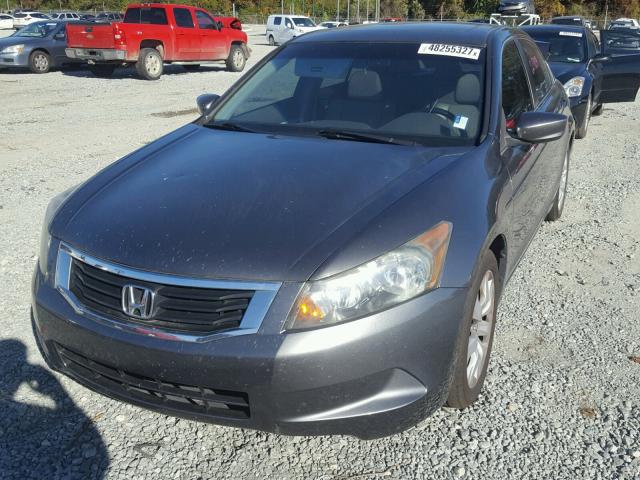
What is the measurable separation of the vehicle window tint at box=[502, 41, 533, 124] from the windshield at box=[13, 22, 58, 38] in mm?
16952

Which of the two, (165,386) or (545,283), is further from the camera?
(545,283)

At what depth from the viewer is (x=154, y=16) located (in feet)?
55.9

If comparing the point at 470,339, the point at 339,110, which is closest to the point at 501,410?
the point at 470,339

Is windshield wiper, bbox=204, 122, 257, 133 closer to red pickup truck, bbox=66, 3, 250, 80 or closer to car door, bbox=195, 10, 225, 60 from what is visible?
red pickup truck, bbox=66, 3, 250, 80

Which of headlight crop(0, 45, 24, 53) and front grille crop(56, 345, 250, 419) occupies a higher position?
front grille crop(56, 345, 250, 419)

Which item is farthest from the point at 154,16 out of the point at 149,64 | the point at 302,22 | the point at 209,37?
the point at 302,22

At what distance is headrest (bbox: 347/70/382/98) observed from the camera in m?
3.58

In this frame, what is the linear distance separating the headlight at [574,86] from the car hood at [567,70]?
0.06 metres

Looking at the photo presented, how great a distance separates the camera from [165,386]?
7.55ft

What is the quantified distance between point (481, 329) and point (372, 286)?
0.89m

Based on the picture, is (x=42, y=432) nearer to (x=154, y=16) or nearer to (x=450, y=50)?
(x=450, y=50)

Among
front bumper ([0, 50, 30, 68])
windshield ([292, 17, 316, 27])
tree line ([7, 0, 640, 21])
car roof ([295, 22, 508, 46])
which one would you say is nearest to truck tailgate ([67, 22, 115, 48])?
front bumper ([0, 50, 30, 68])

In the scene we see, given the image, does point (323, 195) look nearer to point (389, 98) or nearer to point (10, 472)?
point (389, 98)

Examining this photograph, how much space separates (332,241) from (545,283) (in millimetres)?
2490
